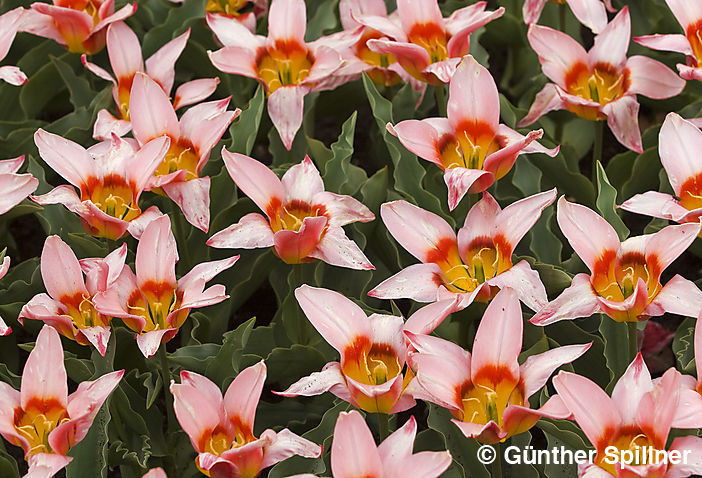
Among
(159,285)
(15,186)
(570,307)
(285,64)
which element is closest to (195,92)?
(285,64)

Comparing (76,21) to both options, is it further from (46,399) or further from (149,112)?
(46,399)

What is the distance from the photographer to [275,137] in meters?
2.09

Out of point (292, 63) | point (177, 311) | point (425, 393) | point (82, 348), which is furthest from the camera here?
point (292, 63)

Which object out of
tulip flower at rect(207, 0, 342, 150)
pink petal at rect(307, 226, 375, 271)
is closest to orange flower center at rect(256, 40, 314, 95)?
tulip flower at rect(207, 0, 342, 150)

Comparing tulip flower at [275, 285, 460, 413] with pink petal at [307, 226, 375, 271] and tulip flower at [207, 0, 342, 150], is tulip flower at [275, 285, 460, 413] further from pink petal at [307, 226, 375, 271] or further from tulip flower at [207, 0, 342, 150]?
tulip flower at [207, 0, 342, 150]

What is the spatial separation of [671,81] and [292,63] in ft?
2.28

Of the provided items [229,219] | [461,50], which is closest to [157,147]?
[229,219]

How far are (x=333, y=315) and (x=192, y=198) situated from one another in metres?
0.39

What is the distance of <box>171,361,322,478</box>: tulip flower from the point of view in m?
1.32

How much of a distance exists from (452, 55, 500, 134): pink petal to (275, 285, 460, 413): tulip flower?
0.37m

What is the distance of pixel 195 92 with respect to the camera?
2.00 metres

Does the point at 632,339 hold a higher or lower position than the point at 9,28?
lower

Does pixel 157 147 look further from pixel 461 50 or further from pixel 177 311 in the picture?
pixel 461 50

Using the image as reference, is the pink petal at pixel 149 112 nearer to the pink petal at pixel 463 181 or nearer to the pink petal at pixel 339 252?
the pink petal at pixel 339 252
